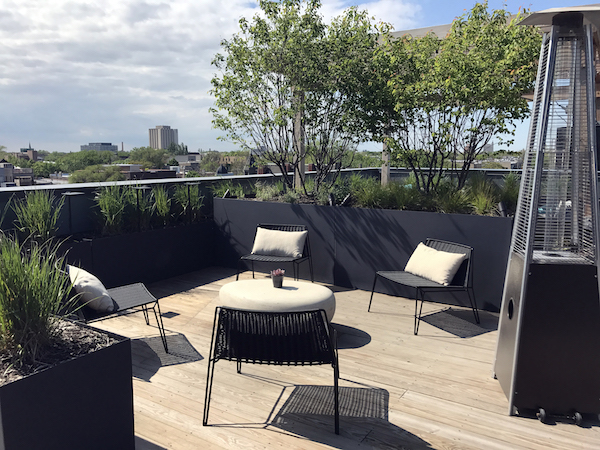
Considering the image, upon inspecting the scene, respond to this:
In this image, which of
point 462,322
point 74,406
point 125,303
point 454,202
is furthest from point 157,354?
point 454,202

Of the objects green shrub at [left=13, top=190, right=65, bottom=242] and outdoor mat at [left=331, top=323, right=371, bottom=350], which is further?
green shrub at [left=13, top=190, right=65, bottom=242]

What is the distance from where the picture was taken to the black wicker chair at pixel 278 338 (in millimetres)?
2936

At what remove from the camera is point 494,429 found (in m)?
2.96

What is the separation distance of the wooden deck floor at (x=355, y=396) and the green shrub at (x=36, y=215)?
1.40 meters

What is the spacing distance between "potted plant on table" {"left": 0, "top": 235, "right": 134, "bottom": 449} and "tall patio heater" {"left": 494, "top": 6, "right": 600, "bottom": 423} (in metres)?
2.41

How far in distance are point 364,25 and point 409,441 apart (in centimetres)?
582

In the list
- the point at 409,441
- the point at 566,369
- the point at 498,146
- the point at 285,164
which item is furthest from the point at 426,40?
the point at 409,441

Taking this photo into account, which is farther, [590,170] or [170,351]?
[170,351]

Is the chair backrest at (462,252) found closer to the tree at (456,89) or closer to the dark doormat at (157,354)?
the tree at (456,89)

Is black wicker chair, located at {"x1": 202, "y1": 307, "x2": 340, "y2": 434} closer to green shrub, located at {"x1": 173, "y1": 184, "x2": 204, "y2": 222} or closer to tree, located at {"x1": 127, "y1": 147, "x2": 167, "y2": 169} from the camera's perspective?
green shrub, located at {"x1": 173, "y1": 184, "x2": 204, "y2": 222}

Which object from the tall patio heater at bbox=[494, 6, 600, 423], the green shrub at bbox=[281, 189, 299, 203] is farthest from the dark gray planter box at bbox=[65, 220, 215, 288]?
the tall patio heater at bbox=[494, 6, 600, 423]

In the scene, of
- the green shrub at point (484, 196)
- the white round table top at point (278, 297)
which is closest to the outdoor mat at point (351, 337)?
the white round table top at point (278, 297)

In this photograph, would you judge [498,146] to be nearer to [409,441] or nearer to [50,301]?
[409,441]

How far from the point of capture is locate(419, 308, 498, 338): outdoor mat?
4.71 m
